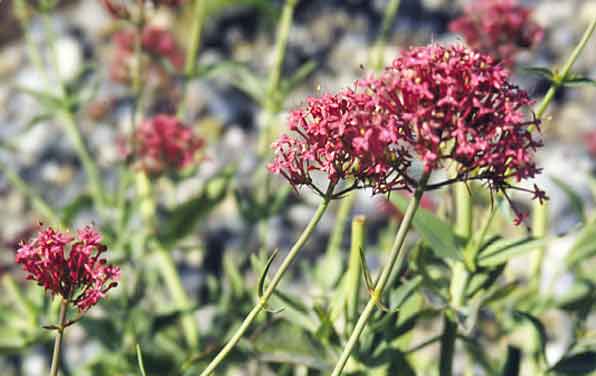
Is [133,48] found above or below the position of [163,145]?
above

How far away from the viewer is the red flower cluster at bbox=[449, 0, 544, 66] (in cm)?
133

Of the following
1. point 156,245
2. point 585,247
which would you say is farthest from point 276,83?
point 585,247

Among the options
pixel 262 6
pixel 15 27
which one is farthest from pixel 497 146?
pixel 15 27

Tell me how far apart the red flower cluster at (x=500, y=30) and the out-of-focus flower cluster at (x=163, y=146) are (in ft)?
1.75

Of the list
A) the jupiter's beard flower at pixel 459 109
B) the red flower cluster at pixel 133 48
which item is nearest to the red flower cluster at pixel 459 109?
the jupiter's beard flower at pixel 459 109

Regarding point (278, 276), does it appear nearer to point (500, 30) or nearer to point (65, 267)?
point (65, 267)

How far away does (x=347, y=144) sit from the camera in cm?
77

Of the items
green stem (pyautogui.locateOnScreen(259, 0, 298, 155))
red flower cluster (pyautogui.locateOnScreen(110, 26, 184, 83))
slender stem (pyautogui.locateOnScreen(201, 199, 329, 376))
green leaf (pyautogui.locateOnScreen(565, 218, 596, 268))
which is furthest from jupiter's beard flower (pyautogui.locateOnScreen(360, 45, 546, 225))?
red flower cluster (pyautogui.locateOnScreen(110, 26, 184, 83))

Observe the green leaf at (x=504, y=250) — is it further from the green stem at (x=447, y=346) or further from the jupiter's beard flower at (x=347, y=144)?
the jupiter's beard flower at (x=347, y=144)

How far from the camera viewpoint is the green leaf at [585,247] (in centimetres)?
129

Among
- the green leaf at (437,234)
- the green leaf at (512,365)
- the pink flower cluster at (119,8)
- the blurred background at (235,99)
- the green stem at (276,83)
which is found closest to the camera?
the green leaf at (437,234)

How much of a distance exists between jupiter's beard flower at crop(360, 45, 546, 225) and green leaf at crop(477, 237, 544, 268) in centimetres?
25

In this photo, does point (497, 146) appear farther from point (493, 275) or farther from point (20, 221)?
point (20, 221)

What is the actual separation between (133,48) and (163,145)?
0.51 metres
